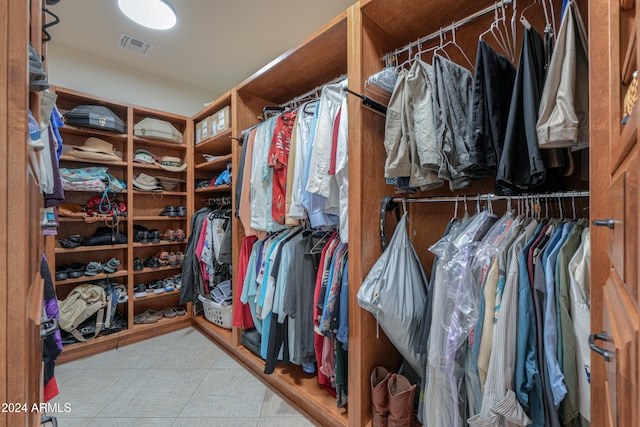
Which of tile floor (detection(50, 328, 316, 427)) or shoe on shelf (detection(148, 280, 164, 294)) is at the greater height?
shoe on shelf (detection(148, 280, 164, 294))

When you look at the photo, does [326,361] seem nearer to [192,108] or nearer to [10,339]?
[10,339]

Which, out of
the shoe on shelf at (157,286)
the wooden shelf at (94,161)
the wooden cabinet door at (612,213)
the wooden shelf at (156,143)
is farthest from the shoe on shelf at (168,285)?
the wooden cabinet door at (612,213)

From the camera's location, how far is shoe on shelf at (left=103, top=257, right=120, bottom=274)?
245 centimetres

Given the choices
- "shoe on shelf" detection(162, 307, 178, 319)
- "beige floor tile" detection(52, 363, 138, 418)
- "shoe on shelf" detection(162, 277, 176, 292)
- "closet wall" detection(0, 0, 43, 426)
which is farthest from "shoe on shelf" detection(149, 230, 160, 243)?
"closet wall" detection(0, 0, 43, 426)

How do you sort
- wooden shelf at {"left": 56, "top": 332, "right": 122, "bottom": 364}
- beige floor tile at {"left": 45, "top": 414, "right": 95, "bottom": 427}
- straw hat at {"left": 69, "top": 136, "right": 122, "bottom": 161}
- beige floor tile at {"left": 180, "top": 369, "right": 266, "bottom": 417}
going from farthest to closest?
straw hat at {"left": 69, "top": 136, "right": 122, "bottom": 161} → wooden shelf at {"left": 56, "top": 332, "right": 122, "bottom": 364} → beige floor tile at {"left": 180, "top": 369, "right": 266, "bottom": 417} → beige floor tile at {"left": 45, "top": 414, "right": 95, "bottom": 427}

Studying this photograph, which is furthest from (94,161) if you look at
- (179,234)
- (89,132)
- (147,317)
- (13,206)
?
(13,206)

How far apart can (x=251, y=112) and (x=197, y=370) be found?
2128 millimetres

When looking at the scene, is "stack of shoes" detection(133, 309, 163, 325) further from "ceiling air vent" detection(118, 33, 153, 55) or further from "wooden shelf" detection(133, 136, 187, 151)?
"ceiling air vent" detection(118, 33, 153, 55)

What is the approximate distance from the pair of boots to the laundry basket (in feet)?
5.11

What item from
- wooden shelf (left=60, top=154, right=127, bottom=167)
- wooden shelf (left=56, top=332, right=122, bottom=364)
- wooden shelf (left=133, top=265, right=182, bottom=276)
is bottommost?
wooden shelf (left=56, top=332, right=122, bottom=364)

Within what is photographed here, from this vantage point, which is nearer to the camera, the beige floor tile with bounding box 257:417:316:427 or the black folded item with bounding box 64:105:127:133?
the beige floor tile with bounding box 257:417:316:427

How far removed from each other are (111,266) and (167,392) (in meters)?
1.33

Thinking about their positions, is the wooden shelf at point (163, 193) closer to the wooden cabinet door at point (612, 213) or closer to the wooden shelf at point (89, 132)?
the wooden shelf at point (89, 132)

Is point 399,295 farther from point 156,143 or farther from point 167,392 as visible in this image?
point 156,143
